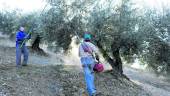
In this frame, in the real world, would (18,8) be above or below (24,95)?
above

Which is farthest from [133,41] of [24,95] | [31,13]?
[31,13]

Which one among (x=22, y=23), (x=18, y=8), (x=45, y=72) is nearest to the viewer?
(x=45, y=72)

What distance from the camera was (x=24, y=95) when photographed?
14.3 meters

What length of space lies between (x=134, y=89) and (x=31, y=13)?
758 inches

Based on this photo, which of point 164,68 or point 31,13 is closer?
point 164,68

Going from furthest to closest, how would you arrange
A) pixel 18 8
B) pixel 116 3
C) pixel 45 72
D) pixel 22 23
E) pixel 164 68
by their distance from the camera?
pixel 18 8 → pixel 22 23 → pixel 164 68 → pixel 116 3 → pixel 45 72

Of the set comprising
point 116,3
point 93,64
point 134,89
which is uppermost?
point 116,3

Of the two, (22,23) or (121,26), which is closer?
(121,26)

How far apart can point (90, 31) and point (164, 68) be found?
494 centimetres

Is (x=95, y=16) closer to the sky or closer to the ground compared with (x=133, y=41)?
closer to the sky

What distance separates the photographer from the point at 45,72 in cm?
1909

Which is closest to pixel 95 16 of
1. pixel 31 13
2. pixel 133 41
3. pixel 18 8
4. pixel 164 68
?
pixel 133 41

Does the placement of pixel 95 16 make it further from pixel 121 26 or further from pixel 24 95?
pixel 24 95

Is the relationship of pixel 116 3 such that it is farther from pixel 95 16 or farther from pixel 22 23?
pixel 22 23
